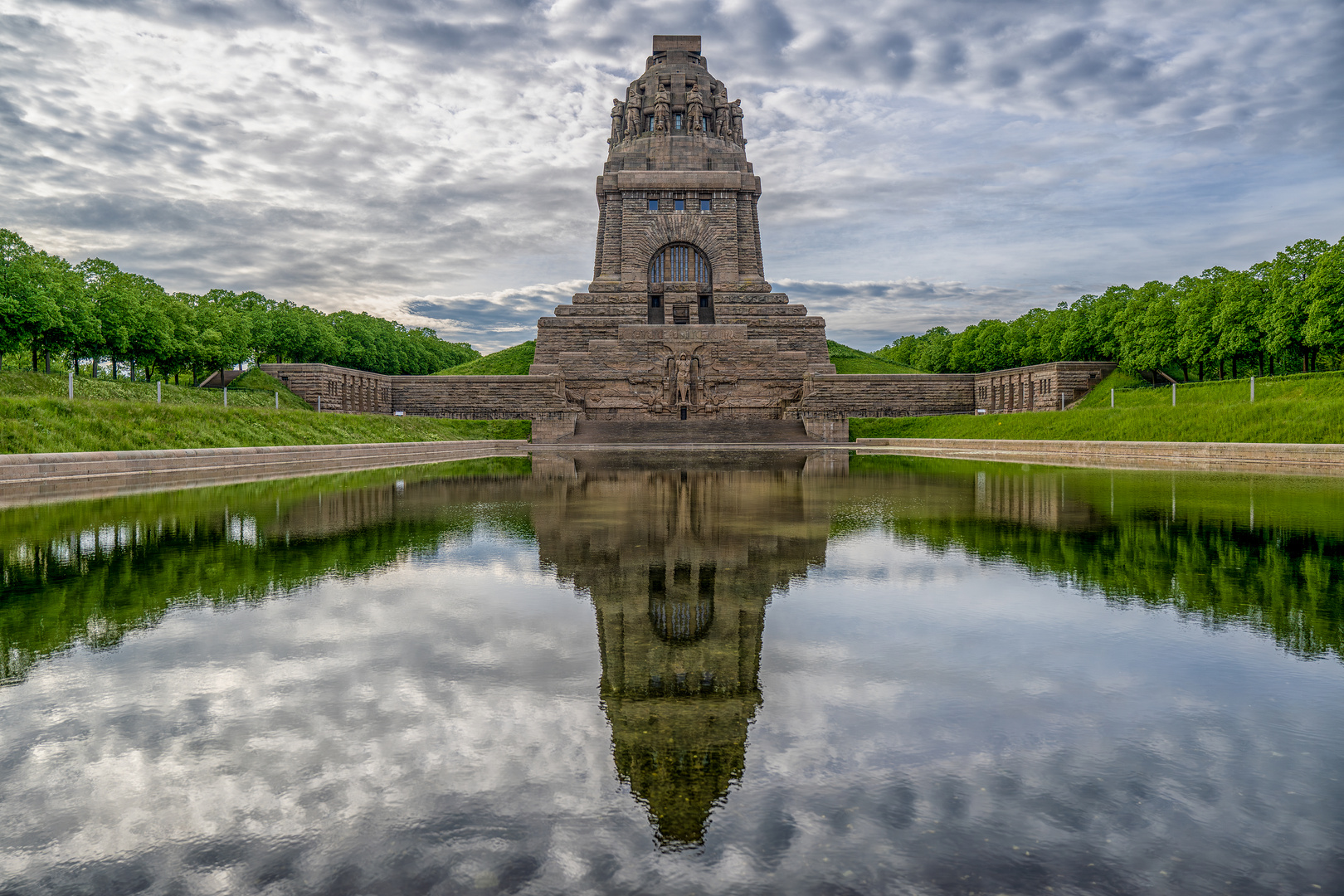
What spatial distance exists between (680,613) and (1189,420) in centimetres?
2679

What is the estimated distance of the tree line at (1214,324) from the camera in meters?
35.1

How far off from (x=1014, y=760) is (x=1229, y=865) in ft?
2.57

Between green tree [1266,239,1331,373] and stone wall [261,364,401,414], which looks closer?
green tree [1266,239,1331,373]

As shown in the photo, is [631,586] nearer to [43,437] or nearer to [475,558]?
[475,558]

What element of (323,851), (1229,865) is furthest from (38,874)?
(1229,865)

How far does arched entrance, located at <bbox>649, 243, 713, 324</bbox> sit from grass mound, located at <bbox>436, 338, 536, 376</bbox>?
36.8ft

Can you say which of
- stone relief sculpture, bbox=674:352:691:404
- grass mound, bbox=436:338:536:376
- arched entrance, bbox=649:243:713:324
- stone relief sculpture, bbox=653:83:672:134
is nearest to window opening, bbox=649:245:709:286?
arched entrance, bbox=649:243:713:324

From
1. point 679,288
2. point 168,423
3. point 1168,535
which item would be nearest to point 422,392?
point 679,288

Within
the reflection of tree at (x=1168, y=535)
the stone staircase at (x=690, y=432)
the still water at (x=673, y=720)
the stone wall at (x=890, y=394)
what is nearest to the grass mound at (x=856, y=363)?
the stone wall at (x=890, y=394)

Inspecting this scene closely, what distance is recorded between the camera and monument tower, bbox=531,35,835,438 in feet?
159

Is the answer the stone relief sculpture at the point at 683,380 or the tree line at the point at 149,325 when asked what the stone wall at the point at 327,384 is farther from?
the stone relief sculpture at the point at 683,380

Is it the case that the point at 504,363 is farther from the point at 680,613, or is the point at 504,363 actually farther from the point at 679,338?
the point at 680,613

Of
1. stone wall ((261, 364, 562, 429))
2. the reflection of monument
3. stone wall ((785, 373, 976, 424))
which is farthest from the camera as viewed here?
stone wall ((785, 373, 976, 424))

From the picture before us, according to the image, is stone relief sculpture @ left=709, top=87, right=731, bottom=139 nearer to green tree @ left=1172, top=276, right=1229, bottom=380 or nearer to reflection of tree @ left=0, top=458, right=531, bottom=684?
green tree @ left=1172, top=276, right=1229, bottom=380
